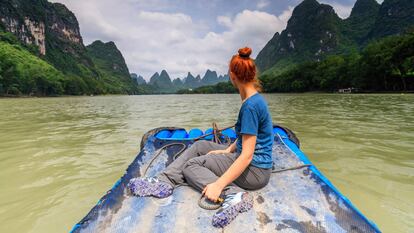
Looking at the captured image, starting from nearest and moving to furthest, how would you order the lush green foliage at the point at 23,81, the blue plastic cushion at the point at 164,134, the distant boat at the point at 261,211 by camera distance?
the distant boat at the point at 261,211
the blue plastic cushion at the point at 164,134
the lush green foliage at the point at 23,81

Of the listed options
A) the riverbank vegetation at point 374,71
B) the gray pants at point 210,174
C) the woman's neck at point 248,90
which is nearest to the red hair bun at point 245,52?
the woman's neck at point 248,90

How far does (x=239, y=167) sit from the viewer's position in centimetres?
232

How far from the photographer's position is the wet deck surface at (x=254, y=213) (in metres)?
1.97

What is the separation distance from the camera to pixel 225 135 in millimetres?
4398

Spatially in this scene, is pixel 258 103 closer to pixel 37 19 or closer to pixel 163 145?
pixel 163 145

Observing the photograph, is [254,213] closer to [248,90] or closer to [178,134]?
[248,90]

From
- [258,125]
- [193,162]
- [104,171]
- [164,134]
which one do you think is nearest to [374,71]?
[164,134]

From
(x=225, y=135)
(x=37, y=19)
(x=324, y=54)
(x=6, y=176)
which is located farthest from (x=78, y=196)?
(x=324, y=54)

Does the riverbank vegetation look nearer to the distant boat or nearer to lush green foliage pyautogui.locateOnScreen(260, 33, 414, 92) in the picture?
lush green foliage pyautogui.locateOnScreen(260, 33, 414, 92)

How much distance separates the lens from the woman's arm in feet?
7.49

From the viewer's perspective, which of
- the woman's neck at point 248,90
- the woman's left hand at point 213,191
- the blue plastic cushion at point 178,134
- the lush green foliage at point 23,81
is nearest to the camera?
the woman's left hand at point 213,191

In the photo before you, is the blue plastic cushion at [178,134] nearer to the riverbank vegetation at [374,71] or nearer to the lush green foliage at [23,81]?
the riverbank vegetation at [374,71]

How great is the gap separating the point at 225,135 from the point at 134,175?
6.07 ft

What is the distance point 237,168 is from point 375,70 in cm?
4831
